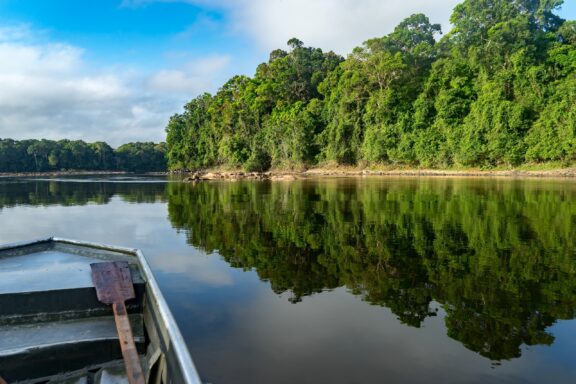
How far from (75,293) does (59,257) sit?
2.84m

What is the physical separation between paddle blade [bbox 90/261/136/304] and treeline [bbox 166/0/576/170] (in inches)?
2035

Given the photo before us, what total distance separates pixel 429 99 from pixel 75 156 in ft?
354

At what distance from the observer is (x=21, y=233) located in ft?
50.5

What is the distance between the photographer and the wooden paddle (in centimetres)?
445

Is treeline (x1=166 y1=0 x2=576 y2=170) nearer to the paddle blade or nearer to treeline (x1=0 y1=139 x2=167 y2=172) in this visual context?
the paddle blade

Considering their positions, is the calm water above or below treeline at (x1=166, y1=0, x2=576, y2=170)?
below

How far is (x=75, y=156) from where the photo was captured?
408ft

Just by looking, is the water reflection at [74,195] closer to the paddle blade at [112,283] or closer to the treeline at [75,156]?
the paddle blade at [112,283]

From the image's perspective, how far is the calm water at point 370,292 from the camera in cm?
521

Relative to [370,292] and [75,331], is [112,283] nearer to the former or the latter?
[75,331]

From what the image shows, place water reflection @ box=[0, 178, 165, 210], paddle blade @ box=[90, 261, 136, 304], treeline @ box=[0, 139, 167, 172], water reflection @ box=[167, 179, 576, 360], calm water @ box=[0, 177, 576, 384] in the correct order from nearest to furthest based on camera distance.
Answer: calm water @ box=[0, 177, 576, 384] < paddle blade @ box=[90, 261, 136, 304] < water reflection @ box=[167, 179, 576, 360] < water reflection @ box=[0, 178, 165, 210] < treeline @ box=[0, 139, 167, 172]

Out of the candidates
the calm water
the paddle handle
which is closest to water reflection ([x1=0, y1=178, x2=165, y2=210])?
the calm water

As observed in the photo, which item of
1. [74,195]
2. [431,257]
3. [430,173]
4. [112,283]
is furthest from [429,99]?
[112,283]

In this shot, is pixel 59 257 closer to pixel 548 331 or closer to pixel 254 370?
pixel 254 370
